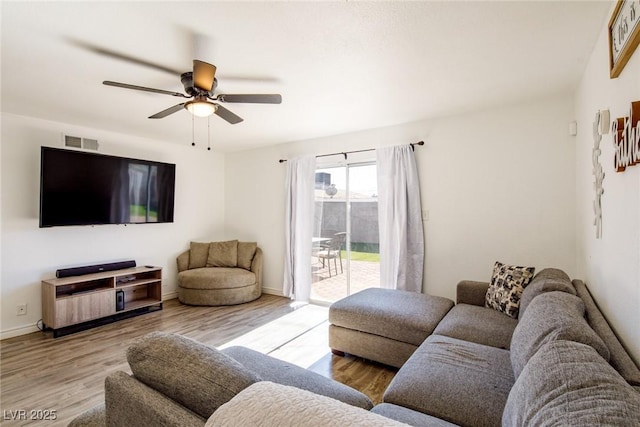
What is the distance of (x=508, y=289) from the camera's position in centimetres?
241

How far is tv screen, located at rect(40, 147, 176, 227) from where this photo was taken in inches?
127

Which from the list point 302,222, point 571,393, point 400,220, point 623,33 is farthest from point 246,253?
point 623,33

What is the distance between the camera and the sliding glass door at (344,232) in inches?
157

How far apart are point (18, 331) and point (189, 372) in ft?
12.7

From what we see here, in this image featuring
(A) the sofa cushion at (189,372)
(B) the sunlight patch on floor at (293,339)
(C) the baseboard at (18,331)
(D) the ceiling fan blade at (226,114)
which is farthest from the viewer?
(C) the baseboard at (18,331)

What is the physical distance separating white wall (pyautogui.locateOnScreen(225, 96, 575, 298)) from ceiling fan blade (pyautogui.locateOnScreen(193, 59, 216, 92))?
7.61 feet

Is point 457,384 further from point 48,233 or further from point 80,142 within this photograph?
point 80,142

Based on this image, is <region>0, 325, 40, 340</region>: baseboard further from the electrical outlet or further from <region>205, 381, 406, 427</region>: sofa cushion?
<region>205, 381, 406, 427</region>: sofa cushion

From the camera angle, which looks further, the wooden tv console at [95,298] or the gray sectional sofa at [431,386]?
the wooden tv console at [95,298]

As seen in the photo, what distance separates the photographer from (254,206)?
16.6ft

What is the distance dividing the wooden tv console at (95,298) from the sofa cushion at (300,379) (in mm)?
2646

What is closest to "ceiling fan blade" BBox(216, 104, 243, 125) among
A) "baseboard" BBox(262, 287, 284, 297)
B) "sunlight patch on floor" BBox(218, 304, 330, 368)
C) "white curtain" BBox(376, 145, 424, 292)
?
"white curtain" BBox(376, 145, 424, 292)

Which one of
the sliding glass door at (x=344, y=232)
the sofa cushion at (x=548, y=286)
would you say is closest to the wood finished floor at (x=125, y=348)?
the sliding glass door at (x=344, y=232)

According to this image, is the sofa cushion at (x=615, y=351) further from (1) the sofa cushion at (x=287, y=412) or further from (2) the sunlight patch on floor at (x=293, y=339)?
(2) the sunlight patch on floor at (x=293, y=339)
